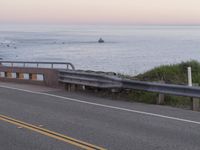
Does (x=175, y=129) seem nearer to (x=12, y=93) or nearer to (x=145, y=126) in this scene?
(x=145, y=126)

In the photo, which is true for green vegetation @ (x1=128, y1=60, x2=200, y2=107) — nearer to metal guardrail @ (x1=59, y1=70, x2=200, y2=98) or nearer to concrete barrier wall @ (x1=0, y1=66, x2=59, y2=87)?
metal guardrail @ (x1=59, y1=70, x2=200, y2=98)

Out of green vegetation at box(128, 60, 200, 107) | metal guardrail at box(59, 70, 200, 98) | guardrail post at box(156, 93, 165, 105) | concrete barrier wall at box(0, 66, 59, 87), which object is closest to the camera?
metal guardrail at box(59, 70, 200, 98)

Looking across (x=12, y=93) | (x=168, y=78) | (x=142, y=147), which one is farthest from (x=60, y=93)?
(x=142, y=147)

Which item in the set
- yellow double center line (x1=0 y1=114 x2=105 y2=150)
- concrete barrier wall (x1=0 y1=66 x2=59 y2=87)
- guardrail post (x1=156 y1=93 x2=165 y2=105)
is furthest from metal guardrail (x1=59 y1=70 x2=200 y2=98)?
yellow double center line (x1=0 y1=114 x2=105 y2=150)

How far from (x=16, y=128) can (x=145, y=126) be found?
2.70 m

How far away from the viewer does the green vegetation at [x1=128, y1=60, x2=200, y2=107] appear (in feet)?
42.2

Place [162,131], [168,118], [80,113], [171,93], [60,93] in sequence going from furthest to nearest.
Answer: [60,93] → [171,93] → [80,113] → [168,118] → [162,131]

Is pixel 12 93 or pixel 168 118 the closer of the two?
pixel 168 118

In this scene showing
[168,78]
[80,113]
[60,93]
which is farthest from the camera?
[168,78]

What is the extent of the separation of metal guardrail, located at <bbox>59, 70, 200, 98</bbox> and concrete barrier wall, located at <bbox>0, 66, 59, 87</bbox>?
79 centimetres

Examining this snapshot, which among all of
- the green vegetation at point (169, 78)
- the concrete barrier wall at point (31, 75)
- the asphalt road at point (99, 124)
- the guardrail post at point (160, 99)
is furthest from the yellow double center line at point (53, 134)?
the concrete barrier wall at point (31, 75)

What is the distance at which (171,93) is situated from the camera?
11.8 m

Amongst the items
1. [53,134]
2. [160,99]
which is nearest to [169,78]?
[160,99]

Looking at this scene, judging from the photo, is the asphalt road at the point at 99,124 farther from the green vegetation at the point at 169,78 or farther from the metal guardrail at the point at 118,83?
the green vegetation at the point at 169,78
